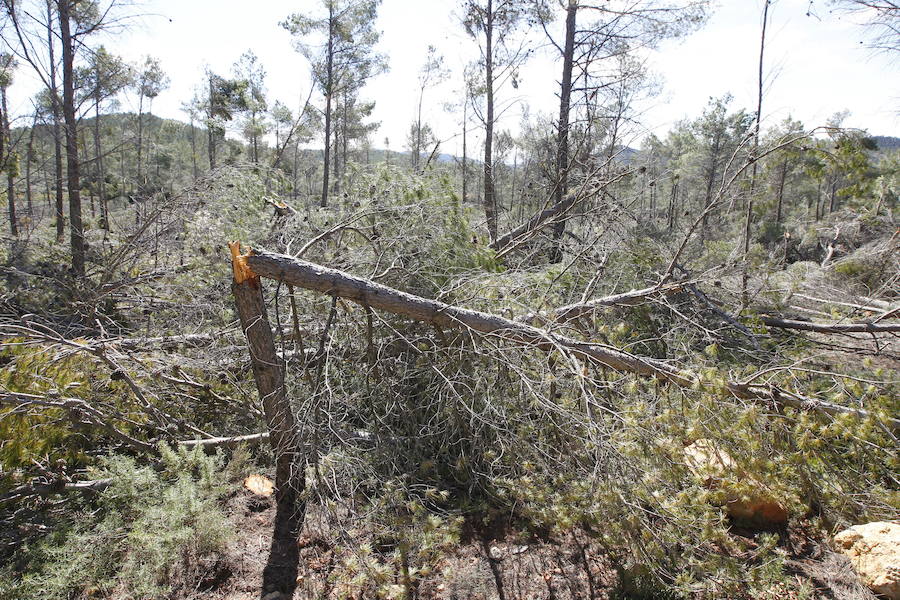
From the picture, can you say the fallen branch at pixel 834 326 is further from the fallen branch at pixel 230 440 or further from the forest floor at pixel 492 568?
the fallen branch at pixel 230 440

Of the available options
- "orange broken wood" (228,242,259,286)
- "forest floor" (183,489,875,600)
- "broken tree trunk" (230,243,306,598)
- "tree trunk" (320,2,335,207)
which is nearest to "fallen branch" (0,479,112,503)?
"forest floor" (183,489,875,600)

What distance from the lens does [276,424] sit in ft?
9.48

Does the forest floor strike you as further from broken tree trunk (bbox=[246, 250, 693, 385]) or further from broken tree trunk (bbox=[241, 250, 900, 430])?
broken tree trunk (bbox=[246, 250, 693, 385])

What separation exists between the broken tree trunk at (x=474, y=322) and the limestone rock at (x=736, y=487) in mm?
→ 389

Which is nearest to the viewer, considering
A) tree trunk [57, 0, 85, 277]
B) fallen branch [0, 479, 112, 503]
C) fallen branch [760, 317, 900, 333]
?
fallen branch [0, 479, 112, 503]

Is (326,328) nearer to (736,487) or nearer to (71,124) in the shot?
(736,487)

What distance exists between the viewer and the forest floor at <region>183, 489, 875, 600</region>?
242cm

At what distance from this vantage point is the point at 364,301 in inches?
106

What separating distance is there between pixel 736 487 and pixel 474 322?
1584 millimetres

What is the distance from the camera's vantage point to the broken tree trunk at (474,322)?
2.56 metres

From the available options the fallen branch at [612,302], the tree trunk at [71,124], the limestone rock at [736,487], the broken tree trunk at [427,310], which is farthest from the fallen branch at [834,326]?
the tree trunk at [71,124]

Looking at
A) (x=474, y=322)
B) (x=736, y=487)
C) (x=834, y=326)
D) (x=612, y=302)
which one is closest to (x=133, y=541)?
(x=474, y=322)

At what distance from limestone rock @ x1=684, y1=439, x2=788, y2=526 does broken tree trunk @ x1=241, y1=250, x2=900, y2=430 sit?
15.3 inches

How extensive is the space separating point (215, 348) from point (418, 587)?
2.23 metres
